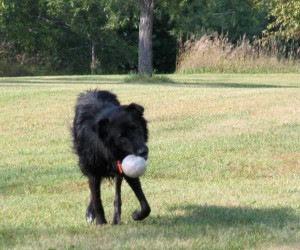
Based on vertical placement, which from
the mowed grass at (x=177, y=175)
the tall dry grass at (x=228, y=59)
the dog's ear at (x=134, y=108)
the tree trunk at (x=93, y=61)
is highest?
the dog's ear at (x=134, y=108)

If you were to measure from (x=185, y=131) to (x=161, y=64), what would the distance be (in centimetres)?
3428

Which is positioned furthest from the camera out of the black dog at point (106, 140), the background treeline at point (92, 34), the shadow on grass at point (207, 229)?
the background treeline at point (92, 34)

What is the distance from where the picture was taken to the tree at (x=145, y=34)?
3003 cm

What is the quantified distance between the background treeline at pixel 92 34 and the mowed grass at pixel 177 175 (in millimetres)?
22248

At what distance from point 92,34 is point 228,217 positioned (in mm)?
38947

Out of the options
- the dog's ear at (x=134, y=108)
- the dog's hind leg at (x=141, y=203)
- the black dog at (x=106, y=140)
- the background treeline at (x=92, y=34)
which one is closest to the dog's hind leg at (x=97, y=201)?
the black dog at (x=106, y=140)

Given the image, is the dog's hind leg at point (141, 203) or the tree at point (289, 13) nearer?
the dog's hind leg at point (141, 203)

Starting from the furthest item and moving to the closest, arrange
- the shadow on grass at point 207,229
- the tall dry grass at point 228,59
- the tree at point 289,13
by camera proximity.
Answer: the tall dry grass at point 228,59 → the tree at point 289,13 → the shadow on grass at point 207,229

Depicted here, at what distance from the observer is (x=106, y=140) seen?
7.49 m

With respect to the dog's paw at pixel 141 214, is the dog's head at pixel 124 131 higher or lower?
Result: higher

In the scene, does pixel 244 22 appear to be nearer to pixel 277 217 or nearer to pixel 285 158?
pixel 285 158

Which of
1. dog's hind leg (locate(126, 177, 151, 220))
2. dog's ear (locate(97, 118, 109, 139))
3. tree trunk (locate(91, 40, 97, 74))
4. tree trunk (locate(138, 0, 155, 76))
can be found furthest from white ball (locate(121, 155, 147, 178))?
tree trunk (locate(91, 40, 97, 74))

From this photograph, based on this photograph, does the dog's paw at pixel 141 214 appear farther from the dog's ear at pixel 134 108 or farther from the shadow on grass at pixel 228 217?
the dog's ear at pixel 134 108

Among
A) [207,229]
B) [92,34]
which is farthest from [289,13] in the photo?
[207,229]
